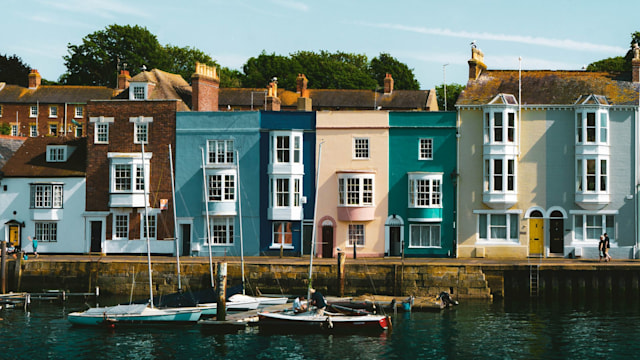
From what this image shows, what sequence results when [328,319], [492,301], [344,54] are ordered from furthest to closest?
[344,54] < [492,301] < [328,319]

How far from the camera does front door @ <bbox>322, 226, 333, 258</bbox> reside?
53031 millimetres

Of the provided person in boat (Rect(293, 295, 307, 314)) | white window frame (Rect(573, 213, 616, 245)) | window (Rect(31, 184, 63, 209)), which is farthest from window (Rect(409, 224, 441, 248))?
window (Rect(31, 184, 63, 209))

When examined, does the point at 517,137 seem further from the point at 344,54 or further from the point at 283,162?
the point at 344,54

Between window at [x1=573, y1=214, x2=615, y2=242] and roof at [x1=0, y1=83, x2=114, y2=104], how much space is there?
2320 inches

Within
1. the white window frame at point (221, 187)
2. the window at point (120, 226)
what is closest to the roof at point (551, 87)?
the white window frame at point (221, 187)

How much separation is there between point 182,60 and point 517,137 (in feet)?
237

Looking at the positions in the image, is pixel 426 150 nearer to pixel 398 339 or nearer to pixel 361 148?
pixel 361 148

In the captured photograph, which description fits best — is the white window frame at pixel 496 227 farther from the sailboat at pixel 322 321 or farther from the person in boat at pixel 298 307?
the person in boat at pixel 298 307

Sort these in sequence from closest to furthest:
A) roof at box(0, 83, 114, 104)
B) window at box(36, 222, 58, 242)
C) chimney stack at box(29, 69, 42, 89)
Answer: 1. window at box(36, 222, 58, 242)
2. roof at box(0, 83, 114, 104)
3. chimney stack at box(29, 69, 42, 89)

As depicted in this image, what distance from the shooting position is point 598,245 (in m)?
50.9

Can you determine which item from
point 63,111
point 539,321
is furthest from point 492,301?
point 63,111

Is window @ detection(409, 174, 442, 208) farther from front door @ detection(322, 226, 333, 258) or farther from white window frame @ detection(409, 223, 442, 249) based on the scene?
front door @ detection(322, 226, 333, 258)

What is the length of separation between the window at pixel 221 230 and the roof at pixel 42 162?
937 centimetres

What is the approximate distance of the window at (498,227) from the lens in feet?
170
